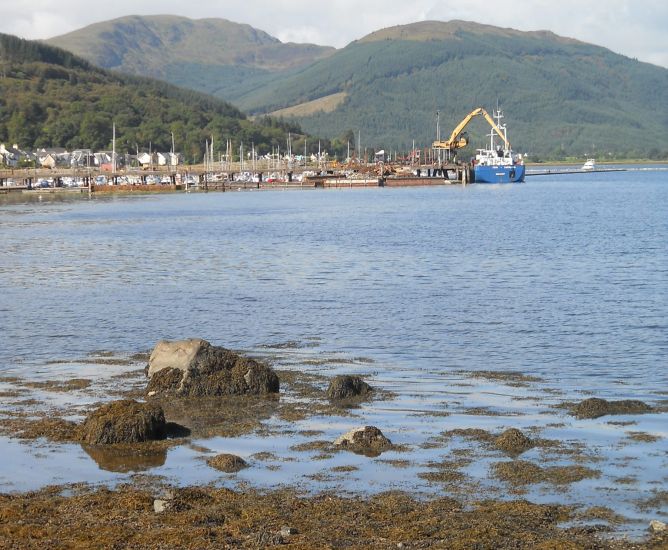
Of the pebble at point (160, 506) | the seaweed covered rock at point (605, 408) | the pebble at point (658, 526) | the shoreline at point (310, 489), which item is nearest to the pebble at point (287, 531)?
the shoreline at point (310, 489)

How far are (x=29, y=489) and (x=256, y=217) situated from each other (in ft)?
263

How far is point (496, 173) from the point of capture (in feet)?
587

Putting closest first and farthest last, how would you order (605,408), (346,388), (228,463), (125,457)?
1. (228,463)
2. (125,457)
3. (605,408)
4. (346,388)

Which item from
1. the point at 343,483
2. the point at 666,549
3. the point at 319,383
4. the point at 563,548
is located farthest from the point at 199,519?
the point at 319,383

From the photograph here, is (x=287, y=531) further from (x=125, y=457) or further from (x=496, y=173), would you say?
(x=496, y=173)

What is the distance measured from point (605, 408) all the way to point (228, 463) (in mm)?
7436

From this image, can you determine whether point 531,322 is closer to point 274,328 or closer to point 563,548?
point 274,328

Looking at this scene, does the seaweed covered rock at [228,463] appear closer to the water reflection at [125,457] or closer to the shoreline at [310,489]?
the shoreline at [310,489]

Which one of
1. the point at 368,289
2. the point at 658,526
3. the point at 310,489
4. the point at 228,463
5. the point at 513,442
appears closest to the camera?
the point at 658,526

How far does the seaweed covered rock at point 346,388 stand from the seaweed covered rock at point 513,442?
13.9 feet

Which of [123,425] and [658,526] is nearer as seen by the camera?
[658,526]

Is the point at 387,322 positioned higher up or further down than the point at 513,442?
further down

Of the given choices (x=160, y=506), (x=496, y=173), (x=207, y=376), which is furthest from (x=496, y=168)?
(x=160, y=506)

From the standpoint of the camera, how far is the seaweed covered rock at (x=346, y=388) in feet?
69.7
